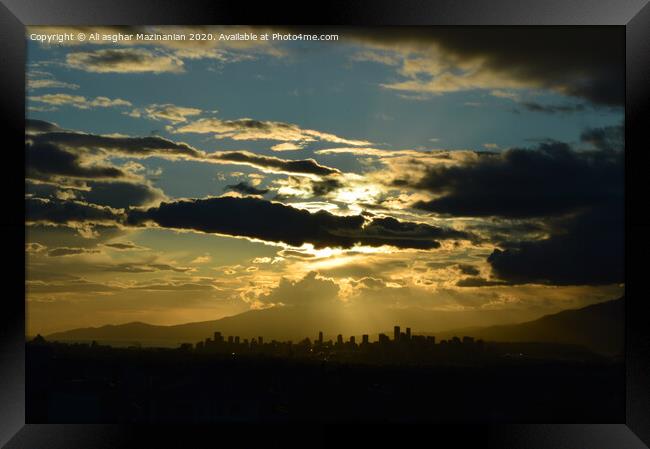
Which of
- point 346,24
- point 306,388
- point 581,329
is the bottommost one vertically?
point 306,388

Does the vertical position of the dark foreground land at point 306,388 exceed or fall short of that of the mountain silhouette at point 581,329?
it falls short

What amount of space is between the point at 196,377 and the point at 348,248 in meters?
1.32

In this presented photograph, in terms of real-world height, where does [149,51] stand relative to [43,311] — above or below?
above

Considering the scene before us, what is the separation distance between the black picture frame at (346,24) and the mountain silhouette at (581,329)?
0.08 meters

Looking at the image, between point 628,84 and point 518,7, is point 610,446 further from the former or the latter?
point 518,7

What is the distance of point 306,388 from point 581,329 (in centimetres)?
186

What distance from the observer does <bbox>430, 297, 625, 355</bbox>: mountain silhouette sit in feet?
14.2

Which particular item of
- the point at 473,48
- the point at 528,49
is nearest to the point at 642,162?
the point at 528,49

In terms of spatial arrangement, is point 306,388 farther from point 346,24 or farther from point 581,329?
point 346,24

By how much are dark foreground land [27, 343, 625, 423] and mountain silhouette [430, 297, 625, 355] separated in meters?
0.11

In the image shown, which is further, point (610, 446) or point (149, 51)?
point (149, 51)

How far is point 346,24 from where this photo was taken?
4273 mm

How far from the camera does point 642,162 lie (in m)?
4.30

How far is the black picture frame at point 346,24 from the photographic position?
4188 mm
